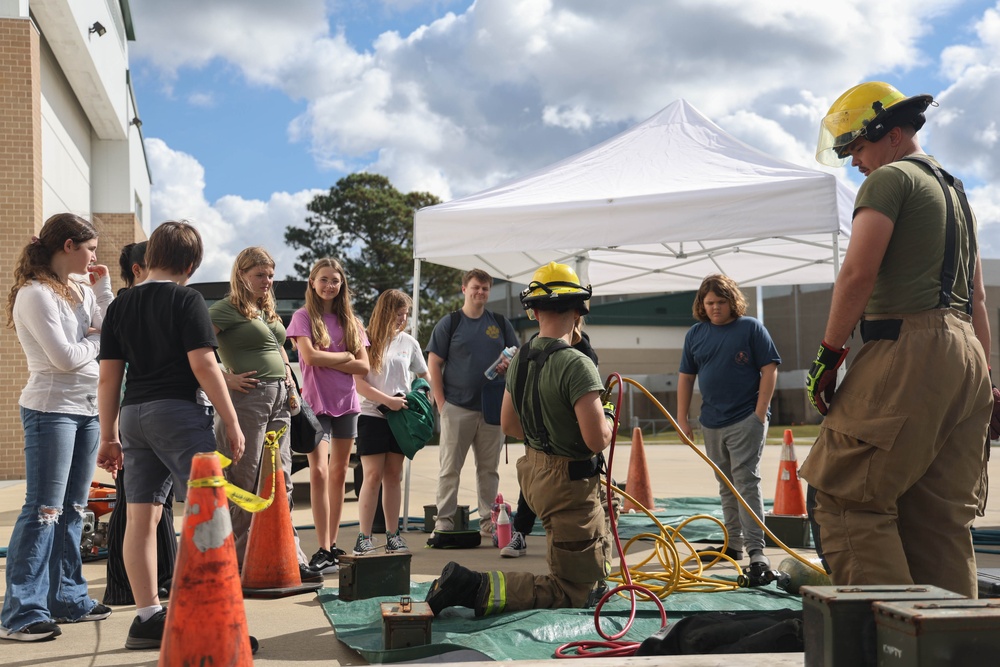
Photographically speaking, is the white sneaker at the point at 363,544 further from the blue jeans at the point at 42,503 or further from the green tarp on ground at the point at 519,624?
the blue jeans at the point at 42,503

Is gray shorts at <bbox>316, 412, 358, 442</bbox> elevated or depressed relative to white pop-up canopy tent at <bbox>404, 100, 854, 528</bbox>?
depressed

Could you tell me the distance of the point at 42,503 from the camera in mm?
4566

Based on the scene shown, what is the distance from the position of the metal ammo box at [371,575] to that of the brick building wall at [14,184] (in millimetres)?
10852

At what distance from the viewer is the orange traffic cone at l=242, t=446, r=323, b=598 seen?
5.48 meters

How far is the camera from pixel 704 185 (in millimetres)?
7523

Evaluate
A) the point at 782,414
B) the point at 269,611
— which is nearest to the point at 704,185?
the point at 269,611

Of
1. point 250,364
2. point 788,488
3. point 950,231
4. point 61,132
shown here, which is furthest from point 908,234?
point 61,132

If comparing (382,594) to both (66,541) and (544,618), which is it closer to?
(544,618)

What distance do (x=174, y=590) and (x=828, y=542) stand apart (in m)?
2.26

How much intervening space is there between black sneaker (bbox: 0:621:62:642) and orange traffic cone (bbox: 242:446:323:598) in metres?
1.17

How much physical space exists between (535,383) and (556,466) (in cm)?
43

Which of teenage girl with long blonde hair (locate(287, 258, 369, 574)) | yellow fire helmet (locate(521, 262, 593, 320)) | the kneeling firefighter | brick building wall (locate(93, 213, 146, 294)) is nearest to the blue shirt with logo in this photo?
the kneeling firefighter

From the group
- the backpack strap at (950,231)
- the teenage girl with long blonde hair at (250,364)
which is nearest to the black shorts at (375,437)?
the teenage girl with long blonde hair at (250,364)

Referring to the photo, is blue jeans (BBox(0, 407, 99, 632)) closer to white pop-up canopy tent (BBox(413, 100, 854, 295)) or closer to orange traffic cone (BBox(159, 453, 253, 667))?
orange traffic cone (BBox(159, 453, 253, 667))
